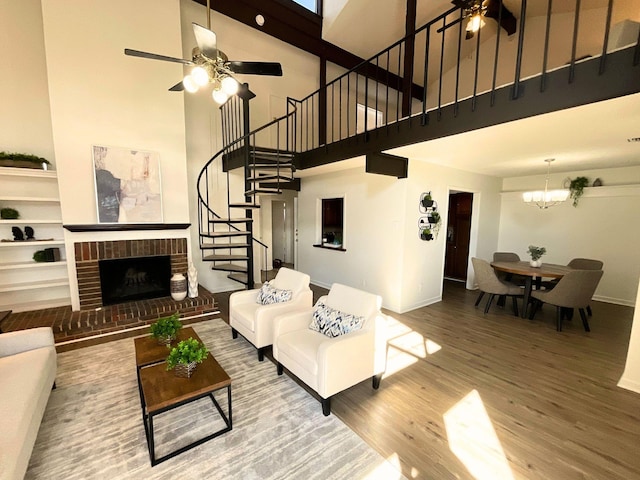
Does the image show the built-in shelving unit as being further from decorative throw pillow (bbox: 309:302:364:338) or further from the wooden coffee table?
decorative throw pillow (bbox: 309:302:364:338)

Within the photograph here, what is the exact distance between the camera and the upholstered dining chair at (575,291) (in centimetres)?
366

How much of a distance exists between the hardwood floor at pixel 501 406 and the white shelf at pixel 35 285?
4.31 meters

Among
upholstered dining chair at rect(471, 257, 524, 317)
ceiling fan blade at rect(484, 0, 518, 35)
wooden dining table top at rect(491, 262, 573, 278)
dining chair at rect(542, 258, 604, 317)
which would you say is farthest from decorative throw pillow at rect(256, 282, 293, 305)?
ceiling fan blade at rect(484, 0, 518, 35)

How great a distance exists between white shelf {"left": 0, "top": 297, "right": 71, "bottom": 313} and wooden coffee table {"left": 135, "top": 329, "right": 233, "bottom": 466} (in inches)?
118

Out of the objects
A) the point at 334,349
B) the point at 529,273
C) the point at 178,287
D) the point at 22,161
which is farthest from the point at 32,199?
the point at 529,273

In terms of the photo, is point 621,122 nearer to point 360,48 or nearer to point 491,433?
point 491,433

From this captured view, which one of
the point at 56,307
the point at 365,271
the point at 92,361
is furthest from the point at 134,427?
the point at 365,271

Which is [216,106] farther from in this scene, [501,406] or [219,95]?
[501,406]

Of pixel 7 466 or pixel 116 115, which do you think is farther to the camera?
pixel 116 115

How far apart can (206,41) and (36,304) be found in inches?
178

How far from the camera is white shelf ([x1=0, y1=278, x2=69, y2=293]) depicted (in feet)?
12.1

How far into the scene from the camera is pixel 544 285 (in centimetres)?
507

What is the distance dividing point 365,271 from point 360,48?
505 cm

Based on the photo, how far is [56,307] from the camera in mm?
3977
